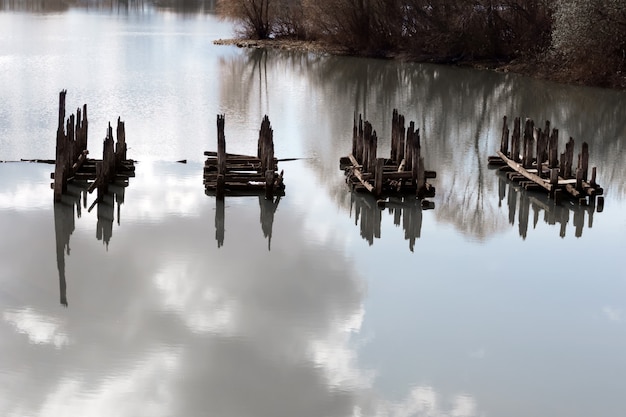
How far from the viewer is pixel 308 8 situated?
4984 cm

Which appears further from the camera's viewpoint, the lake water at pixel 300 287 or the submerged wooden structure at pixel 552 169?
the submerged wooden structure at pixel 552 169

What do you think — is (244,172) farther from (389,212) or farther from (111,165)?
(389,212)

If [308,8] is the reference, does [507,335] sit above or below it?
below

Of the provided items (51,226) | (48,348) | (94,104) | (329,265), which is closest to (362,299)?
(329,265)

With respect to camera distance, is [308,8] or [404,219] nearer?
[404,219]

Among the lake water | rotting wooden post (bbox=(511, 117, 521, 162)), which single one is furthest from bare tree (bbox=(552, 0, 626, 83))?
rotting wooden post (bbox=(511, 117, 521, 162))

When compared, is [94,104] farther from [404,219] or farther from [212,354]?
[212,354]

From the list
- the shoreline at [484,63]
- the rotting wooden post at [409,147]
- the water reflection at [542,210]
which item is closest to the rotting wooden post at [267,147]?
the rotting wooden post at [409,147]

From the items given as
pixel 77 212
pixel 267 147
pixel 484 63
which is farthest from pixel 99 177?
pixel 484 63

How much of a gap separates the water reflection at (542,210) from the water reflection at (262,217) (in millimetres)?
4283

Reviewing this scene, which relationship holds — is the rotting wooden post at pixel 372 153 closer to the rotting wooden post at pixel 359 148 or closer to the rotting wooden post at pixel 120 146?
the rotting wooden post at pixel 359 148

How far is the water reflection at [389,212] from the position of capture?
16.8 meters

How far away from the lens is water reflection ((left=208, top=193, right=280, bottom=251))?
16234mm

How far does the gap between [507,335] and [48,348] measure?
5.52 m
